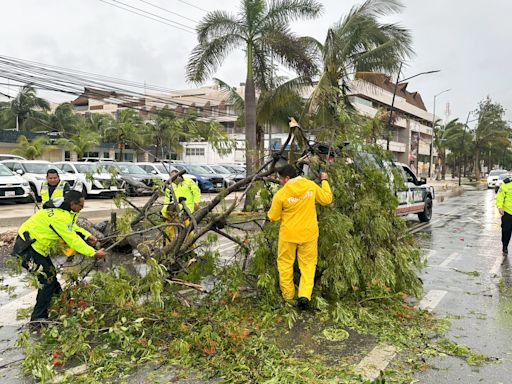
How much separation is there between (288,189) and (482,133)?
201ft

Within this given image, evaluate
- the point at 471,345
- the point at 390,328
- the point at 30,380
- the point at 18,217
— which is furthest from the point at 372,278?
the point at 18,217

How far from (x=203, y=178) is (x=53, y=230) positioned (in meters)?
20.4

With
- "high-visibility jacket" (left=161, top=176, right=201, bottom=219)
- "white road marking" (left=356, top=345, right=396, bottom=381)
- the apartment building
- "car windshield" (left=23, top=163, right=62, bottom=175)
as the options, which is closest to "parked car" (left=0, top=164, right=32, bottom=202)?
"car windshield" (left=23, top=163, right=62, bottom=175)

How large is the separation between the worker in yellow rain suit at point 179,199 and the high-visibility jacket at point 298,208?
1363mm

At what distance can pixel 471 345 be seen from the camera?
14.6 ft

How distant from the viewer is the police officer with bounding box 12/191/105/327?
4770 millimetres

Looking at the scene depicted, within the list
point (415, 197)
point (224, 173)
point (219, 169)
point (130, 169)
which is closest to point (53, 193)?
point (415, 197)

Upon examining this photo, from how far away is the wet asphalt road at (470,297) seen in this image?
389 cm

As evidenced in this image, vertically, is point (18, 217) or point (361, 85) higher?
point (361, 85)

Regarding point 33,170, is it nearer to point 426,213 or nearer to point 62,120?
point 426,213

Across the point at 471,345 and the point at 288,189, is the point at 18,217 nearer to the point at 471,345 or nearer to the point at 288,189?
the point at 288,189

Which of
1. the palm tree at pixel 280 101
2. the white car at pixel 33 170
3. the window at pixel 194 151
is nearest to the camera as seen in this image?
the palm tree at pixel 280 101

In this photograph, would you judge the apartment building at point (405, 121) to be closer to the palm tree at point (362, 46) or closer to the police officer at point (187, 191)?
the palm tree at point (362, 46)

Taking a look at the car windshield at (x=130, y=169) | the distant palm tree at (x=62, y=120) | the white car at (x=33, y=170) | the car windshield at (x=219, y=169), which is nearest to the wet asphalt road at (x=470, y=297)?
the white car at (x=33, y=170)
